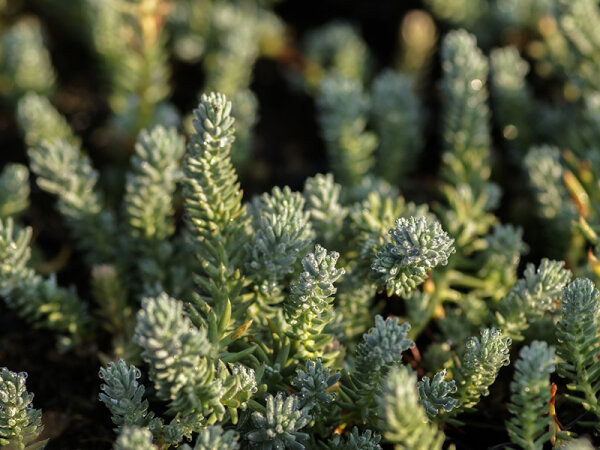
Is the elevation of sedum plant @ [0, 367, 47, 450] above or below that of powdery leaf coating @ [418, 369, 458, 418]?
below

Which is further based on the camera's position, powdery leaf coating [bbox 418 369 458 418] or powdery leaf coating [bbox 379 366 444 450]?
powdery leaf coating [bbox 418 369 458 418]

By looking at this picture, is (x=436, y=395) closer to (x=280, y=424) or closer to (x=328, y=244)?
(x=280, y=424)

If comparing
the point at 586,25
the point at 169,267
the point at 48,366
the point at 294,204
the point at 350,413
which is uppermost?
the point at 586,25

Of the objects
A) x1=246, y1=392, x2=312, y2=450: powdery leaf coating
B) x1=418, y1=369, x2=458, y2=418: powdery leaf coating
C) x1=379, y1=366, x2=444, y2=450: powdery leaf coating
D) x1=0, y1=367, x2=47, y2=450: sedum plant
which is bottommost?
x1=0, y1=367, x2=47, y2=450: sedum plant

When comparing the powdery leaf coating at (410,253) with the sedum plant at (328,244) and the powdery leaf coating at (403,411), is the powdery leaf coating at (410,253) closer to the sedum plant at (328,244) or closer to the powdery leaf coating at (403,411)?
the sedum plant at (328,244)

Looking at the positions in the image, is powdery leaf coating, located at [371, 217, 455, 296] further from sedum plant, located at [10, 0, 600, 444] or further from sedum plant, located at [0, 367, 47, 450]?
sedum plant, located at [0, 367, 47, 450]

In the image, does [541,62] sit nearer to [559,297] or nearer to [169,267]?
[559,297]

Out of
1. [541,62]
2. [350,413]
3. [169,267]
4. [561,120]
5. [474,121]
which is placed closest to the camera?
[350,413]

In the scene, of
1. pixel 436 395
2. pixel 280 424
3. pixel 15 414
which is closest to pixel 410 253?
pixel 436 395

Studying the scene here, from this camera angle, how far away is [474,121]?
6.01ft

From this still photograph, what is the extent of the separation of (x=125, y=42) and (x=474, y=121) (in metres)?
1.23

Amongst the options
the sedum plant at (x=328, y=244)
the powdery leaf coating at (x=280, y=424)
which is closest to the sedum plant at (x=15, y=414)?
the sedum plant at (x=328, y=244)

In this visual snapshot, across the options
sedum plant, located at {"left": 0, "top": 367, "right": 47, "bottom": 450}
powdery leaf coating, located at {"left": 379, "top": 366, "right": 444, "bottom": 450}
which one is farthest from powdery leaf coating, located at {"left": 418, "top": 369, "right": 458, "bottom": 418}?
sedum plant, located at {"left": 0, "top": 367, "right": 47, "bottom": 450}

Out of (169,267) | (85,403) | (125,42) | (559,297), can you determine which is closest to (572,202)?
(559,297)
